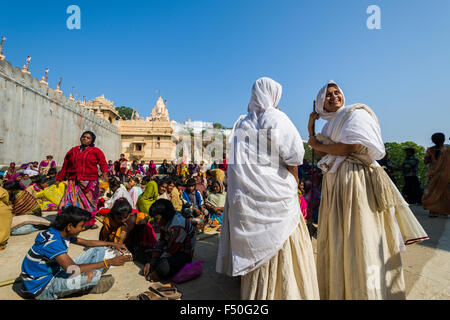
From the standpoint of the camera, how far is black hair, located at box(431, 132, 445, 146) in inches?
205

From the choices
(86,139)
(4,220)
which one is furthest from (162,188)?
(4,220)

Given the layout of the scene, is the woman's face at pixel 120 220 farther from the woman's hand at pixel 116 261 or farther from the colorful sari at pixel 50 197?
the colorful sari at pixel 50 197

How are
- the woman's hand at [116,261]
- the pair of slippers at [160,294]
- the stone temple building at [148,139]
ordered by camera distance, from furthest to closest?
the stone temple building at [148,139], the woman's hand at [116,261], the pair of slippers at [160,294]

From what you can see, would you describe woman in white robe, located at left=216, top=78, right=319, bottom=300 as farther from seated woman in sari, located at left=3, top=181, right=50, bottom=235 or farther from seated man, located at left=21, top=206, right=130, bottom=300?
seated woman in sari, located at left=3, top=181, right=50, bottom=235

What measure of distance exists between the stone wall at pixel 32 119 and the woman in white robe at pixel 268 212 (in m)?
12.8

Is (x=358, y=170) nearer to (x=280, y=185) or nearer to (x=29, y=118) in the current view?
(x=280, y=185)

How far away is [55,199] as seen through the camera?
606 centimetres

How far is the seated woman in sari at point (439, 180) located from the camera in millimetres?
5066

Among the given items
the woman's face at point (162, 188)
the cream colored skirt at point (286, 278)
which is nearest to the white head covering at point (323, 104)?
the cream colored skirt at point (286, 278)

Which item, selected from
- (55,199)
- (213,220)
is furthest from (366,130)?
(55,199)

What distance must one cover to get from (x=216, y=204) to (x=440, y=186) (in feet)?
16.2

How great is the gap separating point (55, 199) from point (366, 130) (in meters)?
7.07
